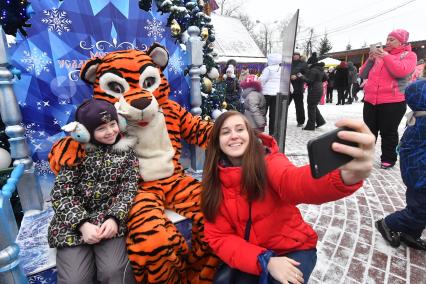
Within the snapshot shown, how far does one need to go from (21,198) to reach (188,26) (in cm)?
237

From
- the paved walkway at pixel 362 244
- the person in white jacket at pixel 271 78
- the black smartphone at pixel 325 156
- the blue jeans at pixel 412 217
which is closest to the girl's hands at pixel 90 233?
the black smartphone at pixel 325 156

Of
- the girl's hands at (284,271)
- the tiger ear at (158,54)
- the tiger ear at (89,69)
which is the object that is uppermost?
the tiger ear at (158,54)

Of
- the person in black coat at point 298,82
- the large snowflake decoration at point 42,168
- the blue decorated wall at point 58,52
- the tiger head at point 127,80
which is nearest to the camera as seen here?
the tiger head at point 127,80

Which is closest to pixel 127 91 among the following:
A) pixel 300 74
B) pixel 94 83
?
pixel 94 83

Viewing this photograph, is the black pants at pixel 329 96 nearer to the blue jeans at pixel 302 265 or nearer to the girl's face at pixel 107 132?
the blue jeans at pixel 302 265

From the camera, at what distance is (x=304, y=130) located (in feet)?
23.7

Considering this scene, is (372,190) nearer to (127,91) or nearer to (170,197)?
(170,197)

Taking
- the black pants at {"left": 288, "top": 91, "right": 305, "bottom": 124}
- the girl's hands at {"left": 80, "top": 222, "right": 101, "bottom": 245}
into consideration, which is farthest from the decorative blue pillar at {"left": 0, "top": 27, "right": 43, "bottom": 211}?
the black pants at {"left": 288, "top": 91, "right": 305, "bottom": 124}

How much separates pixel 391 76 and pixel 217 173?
10.9 feet

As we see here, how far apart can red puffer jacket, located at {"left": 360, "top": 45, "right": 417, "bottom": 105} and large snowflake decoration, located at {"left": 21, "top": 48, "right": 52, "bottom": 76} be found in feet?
12.9

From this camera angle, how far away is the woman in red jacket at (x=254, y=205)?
144 centimetres

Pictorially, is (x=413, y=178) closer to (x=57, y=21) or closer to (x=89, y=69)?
(x=89, y=69)

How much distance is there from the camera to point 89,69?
85.0 inches

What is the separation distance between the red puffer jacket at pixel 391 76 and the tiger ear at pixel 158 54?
295cm
